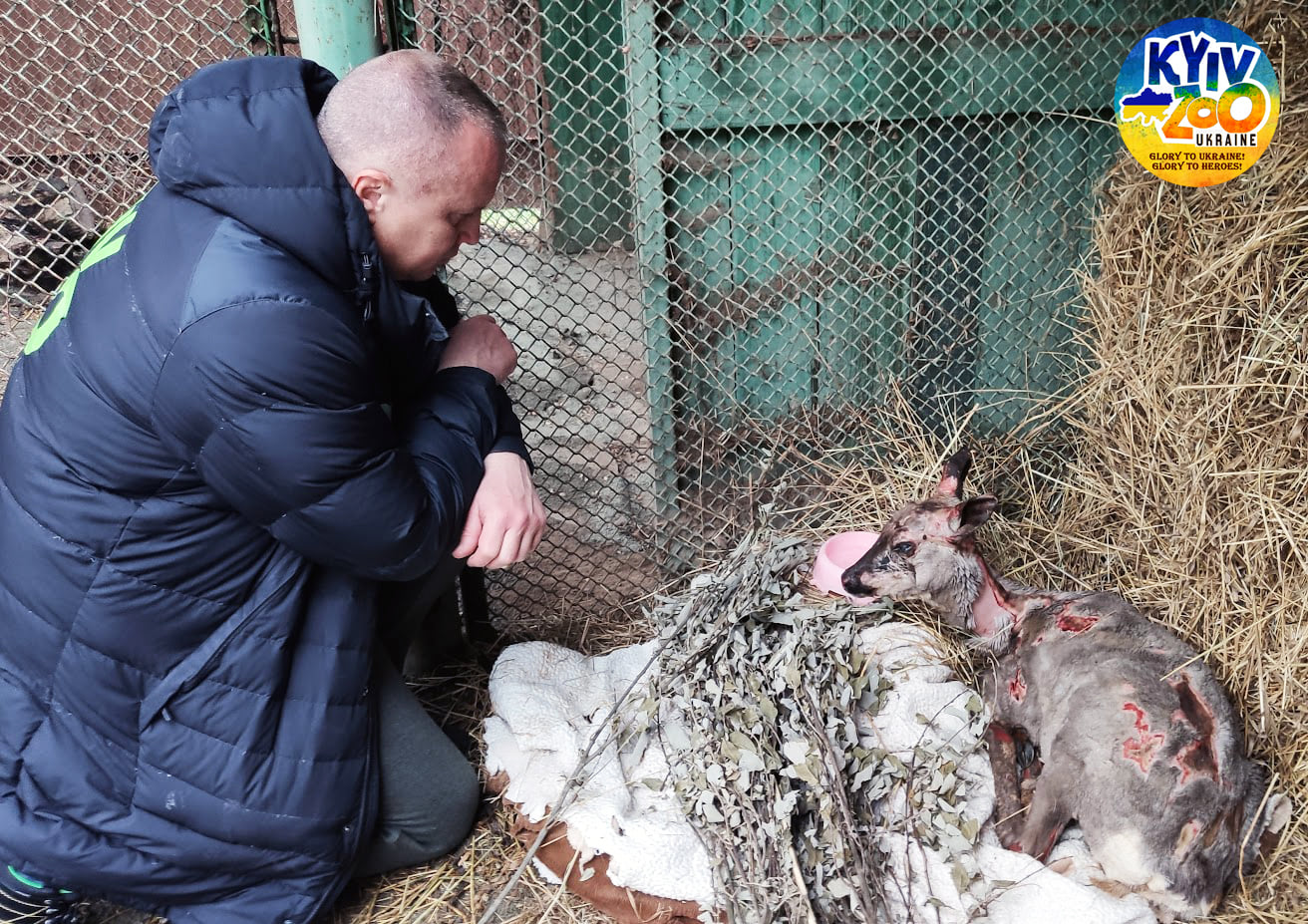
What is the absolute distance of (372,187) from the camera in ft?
7.33

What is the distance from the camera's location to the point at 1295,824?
2867 millimetres

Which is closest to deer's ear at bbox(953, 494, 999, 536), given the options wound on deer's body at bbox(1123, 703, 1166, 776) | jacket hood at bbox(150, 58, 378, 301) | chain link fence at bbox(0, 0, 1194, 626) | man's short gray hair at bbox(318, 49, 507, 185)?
wound on deer's body at bbox(1123, 703, 1166, 776)

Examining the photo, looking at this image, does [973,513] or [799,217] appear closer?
[973,513]

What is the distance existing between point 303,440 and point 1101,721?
2190mm

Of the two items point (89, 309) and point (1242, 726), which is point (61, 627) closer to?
point (89, 309)

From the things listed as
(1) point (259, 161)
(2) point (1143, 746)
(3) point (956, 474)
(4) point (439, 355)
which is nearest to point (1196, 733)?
(2) point (1143, 746)

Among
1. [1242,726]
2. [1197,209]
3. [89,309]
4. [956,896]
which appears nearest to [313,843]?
[89,309]

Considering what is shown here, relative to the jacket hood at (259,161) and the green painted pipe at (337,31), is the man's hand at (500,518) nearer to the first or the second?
the jacket hood at (259,161)

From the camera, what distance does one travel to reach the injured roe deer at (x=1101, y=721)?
8.59 ft

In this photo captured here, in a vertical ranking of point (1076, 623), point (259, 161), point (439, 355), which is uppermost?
point (259, 161)

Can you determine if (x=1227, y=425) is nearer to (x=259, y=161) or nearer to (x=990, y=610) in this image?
(x=990, y=610)

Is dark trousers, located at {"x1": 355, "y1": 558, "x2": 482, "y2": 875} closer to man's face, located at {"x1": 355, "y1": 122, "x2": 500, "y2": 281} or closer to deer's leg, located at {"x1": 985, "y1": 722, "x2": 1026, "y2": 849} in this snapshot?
man's face, located at {"x1": 355, "y1": 122, "x2": 500, "y2": 281}

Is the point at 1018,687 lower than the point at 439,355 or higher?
lower

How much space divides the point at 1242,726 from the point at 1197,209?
163 centimetres
